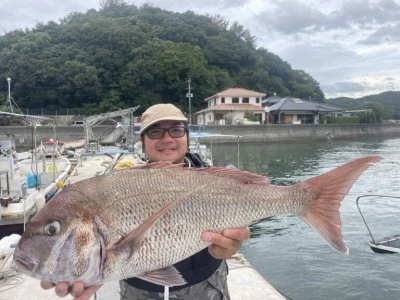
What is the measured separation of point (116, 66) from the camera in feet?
228

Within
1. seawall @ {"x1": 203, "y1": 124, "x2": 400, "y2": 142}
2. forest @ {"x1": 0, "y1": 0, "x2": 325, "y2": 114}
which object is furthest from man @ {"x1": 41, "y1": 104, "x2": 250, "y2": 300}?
forest @ {"x1": 0, "y1": 0, "x2": 325, "y2": 114}

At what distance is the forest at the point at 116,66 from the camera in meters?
63.4

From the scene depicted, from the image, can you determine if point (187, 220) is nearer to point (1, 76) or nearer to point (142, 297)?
point (142, 297)

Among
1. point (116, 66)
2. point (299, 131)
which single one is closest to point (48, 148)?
point (299, 131)

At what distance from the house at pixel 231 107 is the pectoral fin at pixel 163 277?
52.7 meters

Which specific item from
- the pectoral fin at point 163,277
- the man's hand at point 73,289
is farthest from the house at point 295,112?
the man's hand at point 73,289

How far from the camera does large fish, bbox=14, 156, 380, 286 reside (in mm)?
1891

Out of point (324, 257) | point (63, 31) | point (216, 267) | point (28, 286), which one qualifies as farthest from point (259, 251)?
point (63, 31)

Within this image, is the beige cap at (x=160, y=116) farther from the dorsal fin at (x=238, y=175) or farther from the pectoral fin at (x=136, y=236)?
the pectoral fin at (x=136, y=236)

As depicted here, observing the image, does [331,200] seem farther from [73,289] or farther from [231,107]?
[231,107]

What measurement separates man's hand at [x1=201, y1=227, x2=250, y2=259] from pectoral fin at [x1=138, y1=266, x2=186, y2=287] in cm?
28

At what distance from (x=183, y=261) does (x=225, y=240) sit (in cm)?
53

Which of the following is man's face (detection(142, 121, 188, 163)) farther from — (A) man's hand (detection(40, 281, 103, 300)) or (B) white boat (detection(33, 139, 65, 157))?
(B) white boat (detection(33, 139, 65, 157))

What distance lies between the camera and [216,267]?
2.63m
